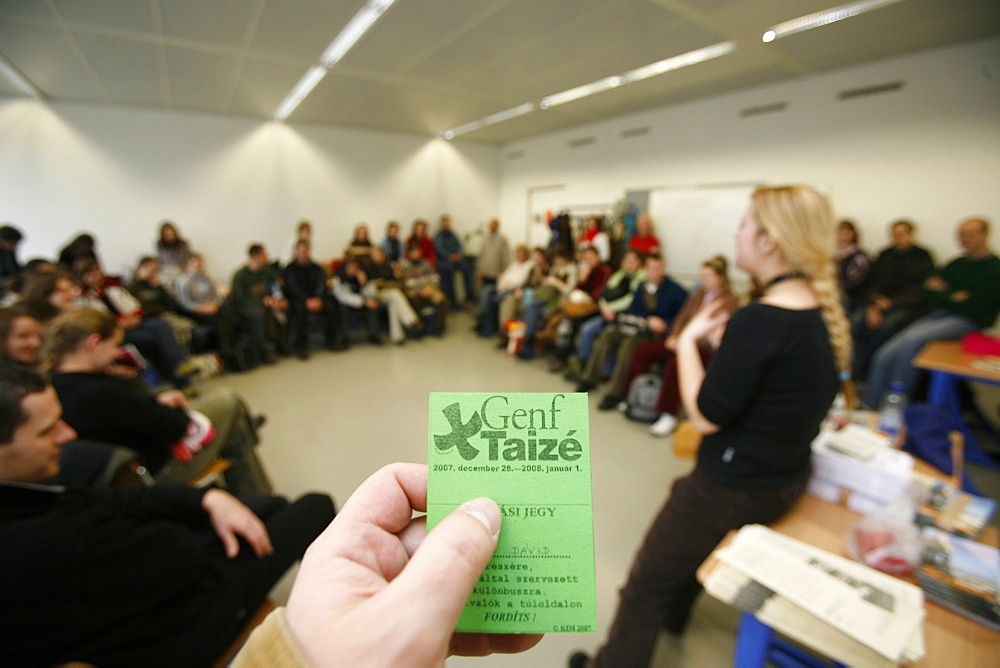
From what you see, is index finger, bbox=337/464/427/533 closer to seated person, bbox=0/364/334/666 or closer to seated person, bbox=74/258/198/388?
seated person, bbox=0/364/334/666

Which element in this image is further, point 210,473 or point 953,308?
point 953,308

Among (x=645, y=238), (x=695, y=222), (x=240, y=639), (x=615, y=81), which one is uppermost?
(x=615, y=81)

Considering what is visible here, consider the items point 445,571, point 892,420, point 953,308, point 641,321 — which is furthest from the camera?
point 641,321

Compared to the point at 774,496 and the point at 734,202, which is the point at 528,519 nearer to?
the point at 774,496

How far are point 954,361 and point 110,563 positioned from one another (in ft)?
11.5

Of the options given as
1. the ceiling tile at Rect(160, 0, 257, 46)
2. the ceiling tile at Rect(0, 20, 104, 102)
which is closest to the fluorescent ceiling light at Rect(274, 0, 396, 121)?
the ceiling tile at Rect(160, 0, 257, 46)

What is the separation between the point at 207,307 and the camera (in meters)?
4.07

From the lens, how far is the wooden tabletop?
1.98 metres

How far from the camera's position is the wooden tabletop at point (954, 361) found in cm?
198

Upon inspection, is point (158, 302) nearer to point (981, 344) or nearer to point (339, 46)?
point (339, 46)

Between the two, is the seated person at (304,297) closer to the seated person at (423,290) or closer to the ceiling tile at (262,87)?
the seated person at (423,290)

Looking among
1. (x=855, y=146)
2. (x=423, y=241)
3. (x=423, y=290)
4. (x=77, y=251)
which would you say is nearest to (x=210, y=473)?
(x=423, y=290)

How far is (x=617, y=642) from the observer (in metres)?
1.07

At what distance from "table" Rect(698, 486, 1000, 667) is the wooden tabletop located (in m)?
1.44
